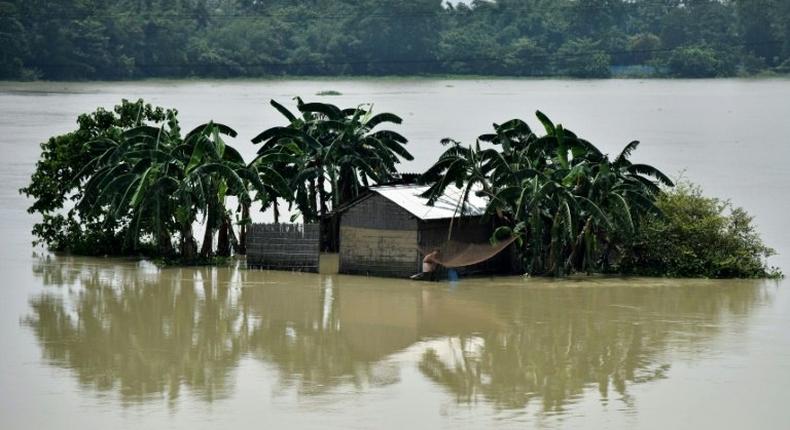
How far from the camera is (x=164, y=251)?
87.1 feet

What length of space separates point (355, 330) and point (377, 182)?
6237 mm

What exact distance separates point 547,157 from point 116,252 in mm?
8073

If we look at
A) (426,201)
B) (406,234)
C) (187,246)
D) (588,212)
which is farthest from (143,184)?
(588,212)

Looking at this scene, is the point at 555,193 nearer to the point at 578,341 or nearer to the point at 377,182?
the point at 377,182

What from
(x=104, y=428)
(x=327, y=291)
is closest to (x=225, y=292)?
(x=327, y=291)

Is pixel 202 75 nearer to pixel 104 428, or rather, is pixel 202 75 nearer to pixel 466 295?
pixel 466 295

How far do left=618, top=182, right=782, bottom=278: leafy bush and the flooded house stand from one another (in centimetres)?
265

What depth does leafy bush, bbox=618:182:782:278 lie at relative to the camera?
25156 millimetres

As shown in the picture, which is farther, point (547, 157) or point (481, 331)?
point (547, 157)

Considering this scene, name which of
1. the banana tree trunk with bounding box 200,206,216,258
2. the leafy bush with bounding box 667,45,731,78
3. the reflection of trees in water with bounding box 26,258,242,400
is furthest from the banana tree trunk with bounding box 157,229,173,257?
the leafy bush with bounding box 667,45,731,78

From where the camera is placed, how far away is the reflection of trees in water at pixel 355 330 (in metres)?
18.1

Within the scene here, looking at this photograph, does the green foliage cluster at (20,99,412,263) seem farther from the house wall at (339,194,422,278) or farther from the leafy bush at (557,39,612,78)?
the leafy bush at (557,39,612,78)

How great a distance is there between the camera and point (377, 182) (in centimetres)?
2691

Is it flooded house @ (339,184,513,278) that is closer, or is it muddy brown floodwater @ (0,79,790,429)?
muddy brown floodwater @ (0,79,790,429)
